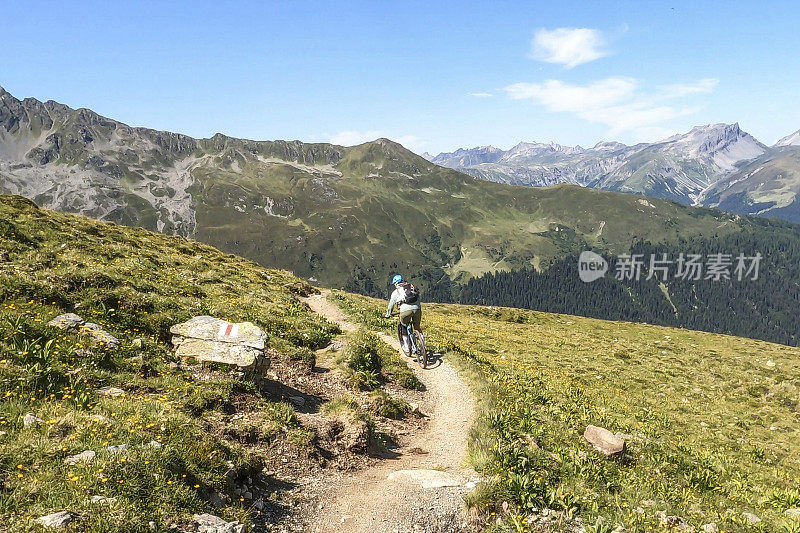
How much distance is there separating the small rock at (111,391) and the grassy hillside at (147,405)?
0.72 ft

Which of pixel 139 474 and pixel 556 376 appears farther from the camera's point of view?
pixel 556 376

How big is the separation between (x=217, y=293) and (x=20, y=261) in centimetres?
881

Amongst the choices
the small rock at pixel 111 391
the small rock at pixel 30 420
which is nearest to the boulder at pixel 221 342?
the small rock at pixel 111 391

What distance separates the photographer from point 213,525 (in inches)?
274

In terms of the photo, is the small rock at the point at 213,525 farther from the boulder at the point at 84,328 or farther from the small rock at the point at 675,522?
the small rock at the point at 675,522

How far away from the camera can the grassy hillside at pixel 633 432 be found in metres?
10.3

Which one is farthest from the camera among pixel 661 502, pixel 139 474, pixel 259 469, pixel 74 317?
pixel 74 317

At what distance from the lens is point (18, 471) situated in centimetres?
675

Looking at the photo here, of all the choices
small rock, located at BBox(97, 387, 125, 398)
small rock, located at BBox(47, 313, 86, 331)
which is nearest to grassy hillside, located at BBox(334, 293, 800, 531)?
small rock, located at BBox(97, 387, 125, 398)

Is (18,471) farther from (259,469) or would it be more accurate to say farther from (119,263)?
(119,263)

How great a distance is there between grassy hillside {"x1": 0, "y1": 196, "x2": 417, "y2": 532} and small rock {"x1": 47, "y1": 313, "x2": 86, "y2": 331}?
10.3 inches

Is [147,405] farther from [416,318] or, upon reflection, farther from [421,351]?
[421,351]

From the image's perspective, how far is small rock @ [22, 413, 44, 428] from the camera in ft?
26.6

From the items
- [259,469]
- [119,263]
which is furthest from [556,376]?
[119,263]
